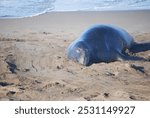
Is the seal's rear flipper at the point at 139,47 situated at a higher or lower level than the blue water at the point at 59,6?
lower

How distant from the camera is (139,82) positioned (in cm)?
350

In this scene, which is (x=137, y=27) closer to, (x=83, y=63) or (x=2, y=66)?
(x=83, y=63)

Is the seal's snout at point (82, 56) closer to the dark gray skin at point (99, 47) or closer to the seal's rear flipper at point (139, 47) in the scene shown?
the dark gray skin at point (99, 47)

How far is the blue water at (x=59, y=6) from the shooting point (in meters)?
5.96

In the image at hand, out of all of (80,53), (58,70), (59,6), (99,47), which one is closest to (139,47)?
(99,47)

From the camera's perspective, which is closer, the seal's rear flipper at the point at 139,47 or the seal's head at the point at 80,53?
the seal's head at the point at 80,53

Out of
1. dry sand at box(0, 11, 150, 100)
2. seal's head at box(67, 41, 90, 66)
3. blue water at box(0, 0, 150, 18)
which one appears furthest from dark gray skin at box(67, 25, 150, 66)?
blue water at box(0, 0, 150, 18)

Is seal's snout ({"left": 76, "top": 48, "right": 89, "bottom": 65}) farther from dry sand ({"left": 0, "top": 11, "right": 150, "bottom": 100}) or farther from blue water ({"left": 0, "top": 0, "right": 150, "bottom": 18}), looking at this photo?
blue water ({"left": 0, "top": 0, "right": 150, "bottom": 18})

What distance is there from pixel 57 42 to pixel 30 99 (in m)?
2.13

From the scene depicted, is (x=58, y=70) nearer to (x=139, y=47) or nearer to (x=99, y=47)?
(x=99, y=47)

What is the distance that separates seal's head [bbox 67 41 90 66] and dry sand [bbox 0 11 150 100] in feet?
0.26

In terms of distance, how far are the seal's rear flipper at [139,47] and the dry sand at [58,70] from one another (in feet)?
0.47

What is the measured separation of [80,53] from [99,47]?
0.30m

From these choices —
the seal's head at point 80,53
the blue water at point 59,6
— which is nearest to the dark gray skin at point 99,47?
the seal's head at point 80,53
